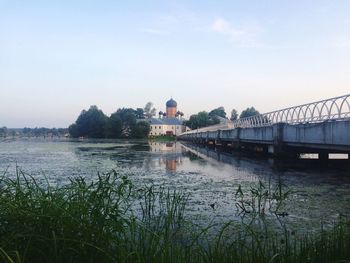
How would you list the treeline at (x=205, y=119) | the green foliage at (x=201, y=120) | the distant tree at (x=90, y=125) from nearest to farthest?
the distant tree at (x=90, y=125)
the treeline at (x=205, y=119)
the green foliage at (x=201, y=120)

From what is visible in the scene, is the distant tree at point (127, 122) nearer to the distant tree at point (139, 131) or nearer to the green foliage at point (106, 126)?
the green foliage at point (106, 126)

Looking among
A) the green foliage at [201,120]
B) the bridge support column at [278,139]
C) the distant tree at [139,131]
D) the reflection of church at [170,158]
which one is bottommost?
the reflection of church at [170,158]

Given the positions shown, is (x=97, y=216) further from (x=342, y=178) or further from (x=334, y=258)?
(x=342, y=178)

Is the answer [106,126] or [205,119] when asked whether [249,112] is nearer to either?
[205,119]

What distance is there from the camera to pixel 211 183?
16.2 metres

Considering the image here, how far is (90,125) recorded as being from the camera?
142m

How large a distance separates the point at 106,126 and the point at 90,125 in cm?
766

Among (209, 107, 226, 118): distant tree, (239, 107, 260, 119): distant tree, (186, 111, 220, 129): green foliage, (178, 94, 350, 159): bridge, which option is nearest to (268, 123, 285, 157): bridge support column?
(178, 94, 350, 159): bridge

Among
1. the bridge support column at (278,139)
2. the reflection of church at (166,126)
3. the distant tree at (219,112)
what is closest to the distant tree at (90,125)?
the reflection of church at (166,126)

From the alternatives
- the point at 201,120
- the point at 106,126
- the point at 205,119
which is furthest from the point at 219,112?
the point at 106,126

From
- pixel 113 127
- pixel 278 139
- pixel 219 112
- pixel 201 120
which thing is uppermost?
pixel 219 112

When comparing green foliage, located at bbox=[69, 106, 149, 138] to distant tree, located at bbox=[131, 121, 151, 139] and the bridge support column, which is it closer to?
distant tree, located at bbox=[131, 121, 151, 139]

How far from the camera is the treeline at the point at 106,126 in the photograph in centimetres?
13875

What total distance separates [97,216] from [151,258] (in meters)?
0.96
